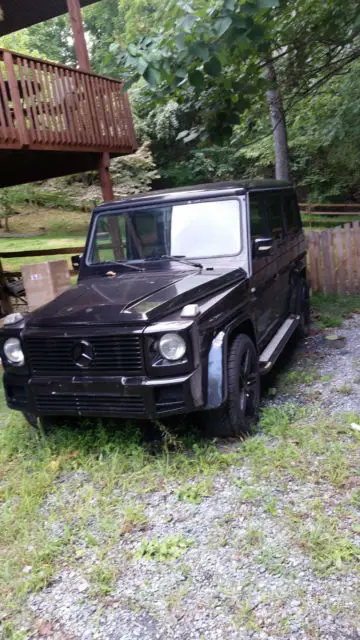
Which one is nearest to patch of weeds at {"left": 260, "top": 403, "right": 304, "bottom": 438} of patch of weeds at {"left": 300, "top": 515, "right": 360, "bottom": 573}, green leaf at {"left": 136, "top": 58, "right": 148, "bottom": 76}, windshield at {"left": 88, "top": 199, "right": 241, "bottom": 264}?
patch of weeds at {"left": 300, "top": 515, "right": 360, "bottom": 573}

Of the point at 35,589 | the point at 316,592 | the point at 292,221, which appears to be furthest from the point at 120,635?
the point at 292,221

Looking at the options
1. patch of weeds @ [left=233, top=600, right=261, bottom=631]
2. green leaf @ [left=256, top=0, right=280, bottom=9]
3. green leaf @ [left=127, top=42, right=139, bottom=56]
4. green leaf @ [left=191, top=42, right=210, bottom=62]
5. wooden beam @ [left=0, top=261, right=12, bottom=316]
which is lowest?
patch of weeds @ [left=233, top=600, right=261, bottom=631]

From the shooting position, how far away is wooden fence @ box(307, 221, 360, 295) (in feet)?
27.0

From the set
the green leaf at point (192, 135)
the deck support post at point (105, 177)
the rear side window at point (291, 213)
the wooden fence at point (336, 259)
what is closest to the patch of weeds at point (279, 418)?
the rear side window at point (291, 213)

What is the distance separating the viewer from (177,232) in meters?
4.36

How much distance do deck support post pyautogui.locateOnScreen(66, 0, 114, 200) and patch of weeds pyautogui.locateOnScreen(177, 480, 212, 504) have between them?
21.2ft

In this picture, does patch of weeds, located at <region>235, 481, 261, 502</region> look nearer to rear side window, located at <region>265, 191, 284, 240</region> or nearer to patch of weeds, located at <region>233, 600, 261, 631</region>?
patch of weeds, located at <region>233, 600, 261, 631</region>

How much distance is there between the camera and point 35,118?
23.6 ft

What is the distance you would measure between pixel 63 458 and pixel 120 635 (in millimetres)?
1670

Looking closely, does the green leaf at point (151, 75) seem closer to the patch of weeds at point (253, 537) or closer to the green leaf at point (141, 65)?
the green leaf at point (141, 65)

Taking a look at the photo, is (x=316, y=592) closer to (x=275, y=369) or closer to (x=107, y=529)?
(x=107, y=529)

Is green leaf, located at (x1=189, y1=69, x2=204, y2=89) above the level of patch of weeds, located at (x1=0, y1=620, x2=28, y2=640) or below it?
above

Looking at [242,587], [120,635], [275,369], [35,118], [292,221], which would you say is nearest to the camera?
[120,635]

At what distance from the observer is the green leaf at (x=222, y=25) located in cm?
360
